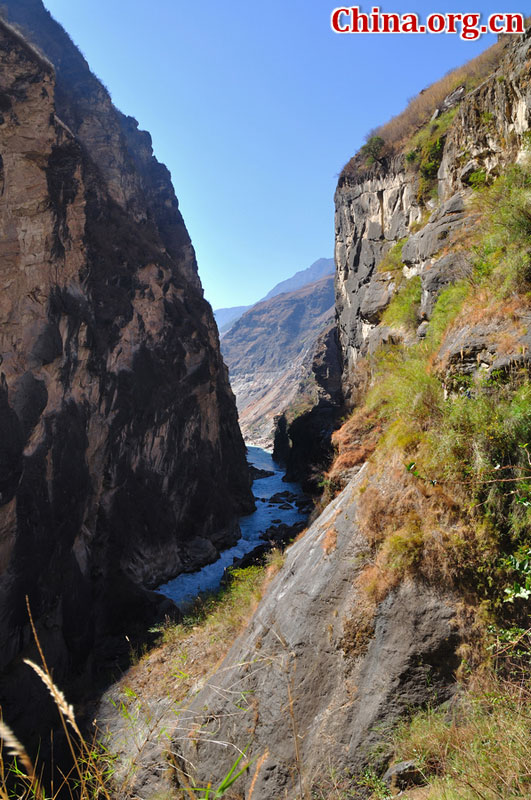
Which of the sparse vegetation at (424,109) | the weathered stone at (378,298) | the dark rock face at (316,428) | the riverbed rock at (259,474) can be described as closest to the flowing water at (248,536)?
the riverbed rock at (259,474)

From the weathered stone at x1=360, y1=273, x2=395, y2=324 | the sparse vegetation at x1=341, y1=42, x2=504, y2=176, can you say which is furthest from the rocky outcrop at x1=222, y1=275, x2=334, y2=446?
the weathered stone at x1=360, y1=273, x2=395, y2=324

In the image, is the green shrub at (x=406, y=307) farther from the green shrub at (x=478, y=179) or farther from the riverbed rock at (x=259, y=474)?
the riverbed rock at (x=259, y=474)

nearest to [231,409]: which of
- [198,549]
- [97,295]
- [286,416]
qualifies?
[198,549]

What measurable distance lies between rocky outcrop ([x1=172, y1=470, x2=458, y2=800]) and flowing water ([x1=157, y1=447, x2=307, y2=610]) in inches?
517

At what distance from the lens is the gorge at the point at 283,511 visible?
463 cm

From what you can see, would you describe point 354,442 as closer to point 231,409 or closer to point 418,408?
point 418,408

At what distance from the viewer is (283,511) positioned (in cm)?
3747

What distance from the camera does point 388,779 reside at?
14.0 feet

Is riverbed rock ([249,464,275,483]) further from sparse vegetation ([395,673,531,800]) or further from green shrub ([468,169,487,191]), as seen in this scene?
sparse vegetation ([395,673,531,800])

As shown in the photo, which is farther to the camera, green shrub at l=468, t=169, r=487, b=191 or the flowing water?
the flowing water

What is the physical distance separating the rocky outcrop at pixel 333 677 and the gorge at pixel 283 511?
0.10ft

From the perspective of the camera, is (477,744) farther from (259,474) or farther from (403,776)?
(259,474)

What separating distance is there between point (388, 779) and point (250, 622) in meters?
3.80

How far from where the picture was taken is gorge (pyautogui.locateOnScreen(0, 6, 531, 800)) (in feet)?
15.2
